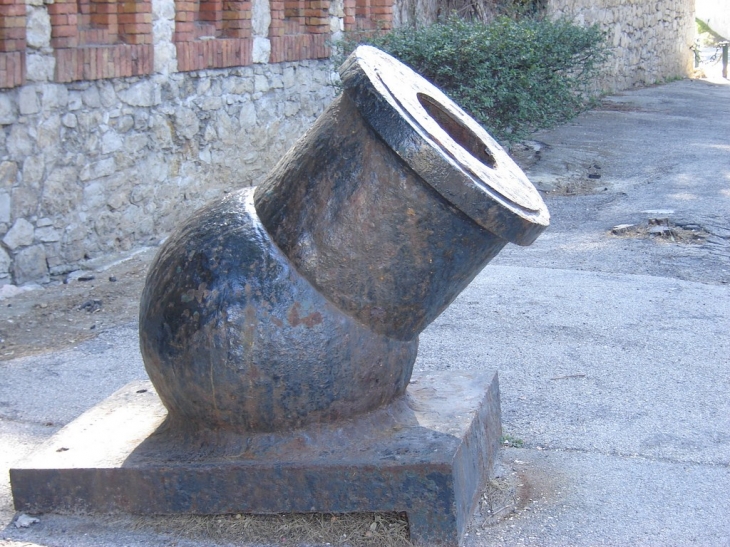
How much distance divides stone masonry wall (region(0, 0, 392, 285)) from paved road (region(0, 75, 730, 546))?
1.47 metres

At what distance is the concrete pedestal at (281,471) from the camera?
2.63 metres

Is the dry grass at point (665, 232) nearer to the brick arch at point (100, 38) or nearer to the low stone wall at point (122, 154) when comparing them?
the low stone wall at point (122, 154)

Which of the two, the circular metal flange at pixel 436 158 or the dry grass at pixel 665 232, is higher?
the circular metal flange at pixel 436 158

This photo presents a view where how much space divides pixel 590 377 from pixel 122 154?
401 cm

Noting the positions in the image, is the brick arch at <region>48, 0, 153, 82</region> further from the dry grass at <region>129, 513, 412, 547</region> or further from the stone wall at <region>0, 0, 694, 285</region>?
the dry grass at <region>129, 513, 412, 547</region>

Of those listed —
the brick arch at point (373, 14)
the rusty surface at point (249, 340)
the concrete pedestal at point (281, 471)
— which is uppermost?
the brick arch at point (373, 14)

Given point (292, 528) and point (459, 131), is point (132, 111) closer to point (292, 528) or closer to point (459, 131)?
point (459, 131)

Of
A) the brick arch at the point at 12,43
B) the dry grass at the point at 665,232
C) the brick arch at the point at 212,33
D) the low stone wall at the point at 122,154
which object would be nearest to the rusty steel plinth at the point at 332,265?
the brick arch at the point at 12,43

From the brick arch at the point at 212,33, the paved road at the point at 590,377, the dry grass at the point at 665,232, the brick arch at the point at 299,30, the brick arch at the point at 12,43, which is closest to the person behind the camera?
the paved road at the point at 590,377

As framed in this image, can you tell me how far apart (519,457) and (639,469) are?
412 millimetres

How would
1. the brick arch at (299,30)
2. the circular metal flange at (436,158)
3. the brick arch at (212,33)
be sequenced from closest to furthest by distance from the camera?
the circular metal flange at (436,158) < the brick arch at (212,33) < the brick arch at (299,30)

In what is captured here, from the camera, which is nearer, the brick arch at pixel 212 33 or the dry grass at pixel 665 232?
the dry grass at pixel 665 232

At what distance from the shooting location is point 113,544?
269 centimetres

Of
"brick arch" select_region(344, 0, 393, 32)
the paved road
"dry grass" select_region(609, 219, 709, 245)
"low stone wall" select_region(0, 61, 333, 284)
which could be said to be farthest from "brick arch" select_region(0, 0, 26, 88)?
"brick arch" select_region(344, 0, 393, 32)
